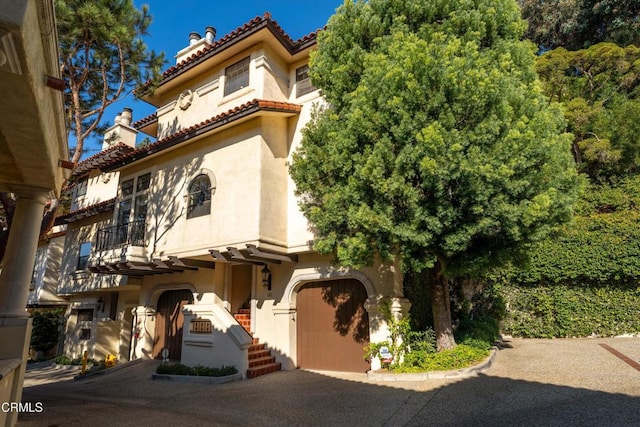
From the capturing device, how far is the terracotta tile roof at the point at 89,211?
17.0 metres

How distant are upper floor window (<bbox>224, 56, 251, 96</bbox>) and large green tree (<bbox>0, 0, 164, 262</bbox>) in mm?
2582

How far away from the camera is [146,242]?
13.0m

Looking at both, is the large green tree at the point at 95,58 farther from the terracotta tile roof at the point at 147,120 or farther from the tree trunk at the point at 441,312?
the tree trunk at the point at 441,312

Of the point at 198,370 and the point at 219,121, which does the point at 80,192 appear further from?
the point at 198,370

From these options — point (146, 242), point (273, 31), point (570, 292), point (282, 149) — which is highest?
point (273, 31)

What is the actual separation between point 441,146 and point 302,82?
7.39m

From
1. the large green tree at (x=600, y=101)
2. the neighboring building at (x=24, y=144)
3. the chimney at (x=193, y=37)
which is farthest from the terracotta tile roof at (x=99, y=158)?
the large green tree at (x=600, y=101)

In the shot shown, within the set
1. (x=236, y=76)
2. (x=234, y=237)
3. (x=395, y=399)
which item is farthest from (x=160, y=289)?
(x=395, y=399)

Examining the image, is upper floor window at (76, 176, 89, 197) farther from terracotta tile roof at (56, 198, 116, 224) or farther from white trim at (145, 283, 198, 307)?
white trim at (145, 283, 198, 307)

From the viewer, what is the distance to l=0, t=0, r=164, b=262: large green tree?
895 cm

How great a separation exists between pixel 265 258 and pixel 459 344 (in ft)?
19.3

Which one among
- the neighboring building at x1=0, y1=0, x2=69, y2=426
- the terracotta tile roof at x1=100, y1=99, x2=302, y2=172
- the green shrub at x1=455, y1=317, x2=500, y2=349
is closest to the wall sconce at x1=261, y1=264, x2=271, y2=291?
the terracotta tile roof at x1=100, y1=99, x2=302, y2=172

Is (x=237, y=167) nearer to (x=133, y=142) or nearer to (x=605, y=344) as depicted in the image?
(x=605, y=344)

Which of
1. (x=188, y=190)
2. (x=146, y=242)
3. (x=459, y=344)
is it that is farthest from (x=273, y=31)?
(x=459, y=344)
